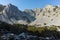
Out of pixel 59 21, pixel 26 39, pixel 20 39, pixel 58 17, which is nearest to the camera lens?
pixel 20 39

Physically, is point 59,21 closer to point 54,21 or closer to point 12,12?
point 54,21

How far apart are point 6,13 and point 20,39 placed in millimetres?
138587

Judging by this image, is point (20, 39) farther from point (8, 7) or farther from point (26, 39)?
point (8, 7)

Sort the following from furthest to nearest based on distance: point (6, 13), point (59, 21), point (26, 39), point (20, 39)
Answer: point (6, 13) → point (59, 21) → point (26, 39) → point (20, 39)

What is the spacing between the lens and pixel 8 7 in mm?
190625

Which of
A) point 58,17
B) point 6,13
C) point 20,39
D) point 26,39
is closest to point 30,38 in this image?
point 26,39

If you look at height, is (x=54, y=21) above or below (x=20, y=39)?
above

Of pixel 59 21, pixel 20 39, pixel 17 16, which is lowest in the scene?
pixel 20 39

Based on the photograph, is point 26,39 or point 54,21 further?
point 54,21

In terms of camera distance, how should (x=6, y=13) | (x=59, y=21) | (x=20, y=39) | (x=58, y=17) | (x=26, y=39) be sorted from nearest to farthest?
1. (x=20, y=39)
2. (x=26, y=39)
3. (x=59, y=21)
4. (x=58, y=17)
5. (x=6, y=13)

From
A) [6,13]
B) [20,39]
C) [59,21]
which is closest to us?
[20,39]

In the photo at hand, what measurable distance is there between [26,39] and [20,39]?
391 cm

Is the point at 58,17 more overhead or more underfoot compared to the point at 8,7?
more underfoot

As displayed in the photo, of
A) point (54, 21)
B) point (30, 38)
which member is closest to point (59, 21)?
point (54, 21)
